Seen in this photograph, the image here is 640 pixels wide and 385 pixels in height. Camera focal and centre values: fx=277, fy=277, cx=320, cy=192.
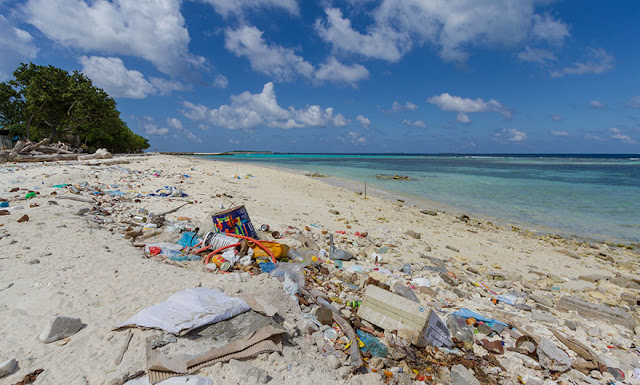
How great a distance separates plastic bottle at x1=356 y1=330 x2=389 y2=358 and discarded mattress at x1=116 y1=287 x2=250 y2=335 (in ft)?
3.63

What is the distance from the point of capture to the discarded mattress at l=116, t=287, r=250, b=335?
6.73 feet

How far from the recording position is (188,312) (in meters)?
2.16

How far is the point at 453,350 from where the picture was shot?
107 inches

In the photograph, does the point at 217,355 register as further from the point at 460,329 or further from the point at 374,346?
the point at 460,329

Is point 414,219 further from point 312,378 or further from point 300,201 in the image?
point 312,378

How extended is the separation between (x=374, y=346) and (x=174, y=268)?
2.41 metres

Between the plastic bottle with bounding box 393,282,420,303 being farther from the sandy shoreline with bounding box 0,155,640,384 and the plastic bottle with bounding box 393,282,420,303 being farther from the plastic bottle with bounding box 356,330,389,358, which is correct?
the plastic bottle with bounding box 356,330,389,358

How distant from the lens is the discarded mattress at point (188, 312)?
6.73 feet

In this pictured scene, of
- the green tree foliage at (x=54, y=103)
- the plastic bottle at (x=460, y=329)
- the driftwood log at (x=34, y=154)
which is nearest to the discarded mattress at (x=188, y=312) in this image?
the plastic bottle at (x=460, y=329)

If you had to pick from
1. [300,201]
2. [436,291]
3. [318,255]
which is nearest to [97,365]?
[318,255]

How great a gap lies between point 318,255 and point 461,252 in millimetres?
3551

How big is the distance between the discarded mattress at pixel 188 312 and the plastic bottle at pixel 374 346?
111cm

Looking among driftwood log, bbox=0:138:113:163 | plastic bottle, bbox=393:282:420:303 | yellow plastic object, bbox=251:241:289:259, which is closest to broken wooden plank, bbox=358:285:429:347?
plastic bottle, bbox=393:282:420:303

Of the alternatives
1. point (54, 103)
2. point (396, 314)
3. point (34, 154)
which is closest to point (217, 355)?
point (396, 314)
